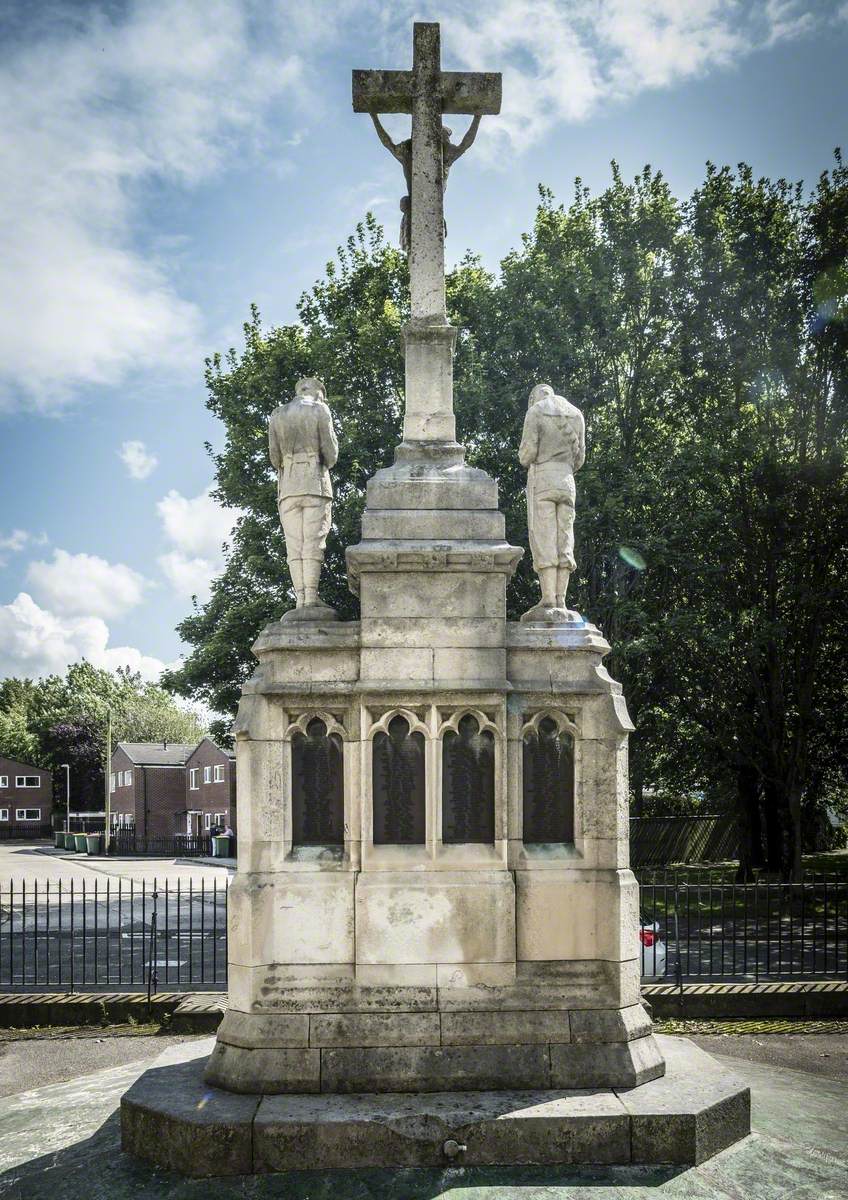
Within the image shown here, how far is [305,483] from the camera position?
8477mm

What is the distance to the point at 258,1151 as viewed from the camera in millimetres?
6863

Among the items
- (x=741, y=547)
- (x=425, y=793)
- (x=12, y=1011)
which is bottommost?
(x=12, y=1011)

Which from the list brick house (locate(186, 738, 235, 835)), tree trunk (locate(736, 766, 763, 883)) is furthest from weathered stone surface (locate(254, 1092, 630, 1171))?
brick house (locate(186, 738, 235, 835))

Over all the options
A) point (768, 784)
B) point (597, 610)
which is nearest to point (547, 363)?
point (597, 610)

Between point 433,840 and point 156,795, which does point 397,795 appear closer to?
point 433,840

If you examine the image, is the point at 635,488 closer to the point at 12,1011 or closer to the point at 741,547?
the point at 741,547

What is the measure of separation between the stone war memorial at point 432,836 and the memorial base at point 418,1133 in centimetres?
11

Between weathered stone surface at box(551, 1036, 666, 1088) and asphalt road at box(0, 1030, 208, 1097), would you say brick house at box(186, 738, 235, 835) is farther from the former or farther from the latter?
weathered stone surface at box(551, 1036, 666, 1088)

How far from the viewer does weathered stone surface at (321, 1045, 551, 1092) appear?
752 centimetres

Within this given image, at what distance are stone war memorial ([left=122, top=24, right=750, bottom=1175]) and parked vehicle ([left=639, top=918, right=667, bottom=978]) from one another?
20.5 feet

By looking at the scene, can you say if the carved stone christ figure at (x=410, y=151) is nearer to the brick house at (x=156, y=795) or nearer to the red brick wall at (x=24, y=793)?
the brick house at (x=156, y=795)

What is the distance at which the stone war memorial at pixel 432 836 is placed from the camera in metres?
7.60

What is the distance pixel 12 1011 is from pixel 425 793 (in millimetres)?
7318

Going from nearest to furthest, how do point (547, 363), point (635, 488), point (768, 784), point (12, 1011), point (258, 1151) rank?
point (258, 1151), point (12, 1011), point (635, 488), point (547, 363), point (768, 784)
